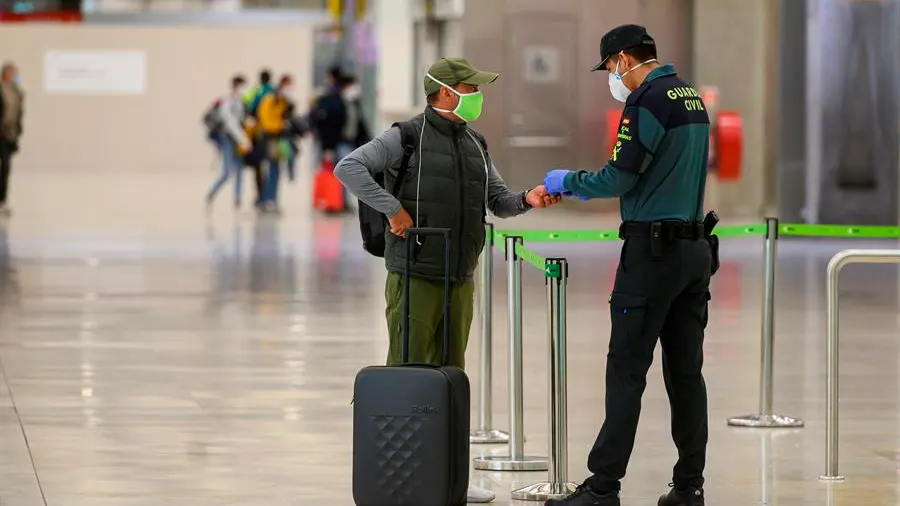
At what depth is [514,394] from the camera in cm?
858

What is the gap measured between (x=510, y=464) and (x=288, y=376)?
Result: 10.8 ft

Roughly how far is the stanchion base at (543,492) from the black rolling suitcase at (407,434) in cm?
73

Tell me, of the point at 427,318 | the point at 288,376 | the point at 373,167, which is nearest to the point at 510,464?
the point at 427,318

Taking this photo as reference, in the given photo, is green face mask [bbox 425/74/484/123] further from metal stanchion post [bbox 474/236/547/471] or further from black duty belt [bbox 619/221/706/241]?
metal stanchion post [bbox 474/236/547/471]

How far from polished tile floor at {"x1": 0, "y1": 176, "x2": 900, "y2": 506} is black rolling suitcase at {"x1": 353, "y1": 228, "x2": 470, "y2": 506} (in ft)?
2.38

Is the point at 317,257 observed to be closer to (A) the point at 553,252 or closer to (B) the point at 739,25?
(A) the point at 553,252

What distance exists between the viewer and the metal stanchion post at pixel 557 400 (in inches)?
303

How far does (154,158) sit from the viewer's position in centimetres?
4844

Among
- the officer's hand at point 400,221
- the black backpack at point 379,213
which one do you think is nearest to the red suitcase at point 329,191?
the black backpack at point 379,213

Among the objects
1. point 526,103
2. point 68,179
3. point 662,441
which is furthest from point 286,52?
point 662,441

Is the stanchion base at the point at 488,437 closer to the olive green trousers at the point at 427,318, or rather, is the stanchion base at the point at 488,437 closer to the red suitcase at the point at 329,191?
the olive green trousers at the point at 427,318

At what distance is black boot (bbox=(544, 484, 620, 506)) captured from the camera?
7.27 metres

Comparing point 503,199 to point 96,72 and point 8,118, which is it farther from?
point 96,72

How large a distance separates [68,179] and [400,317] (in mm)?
34943
